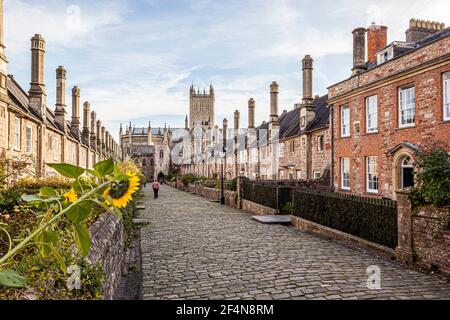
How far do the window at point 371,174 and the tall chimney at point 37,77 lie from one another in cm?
2420

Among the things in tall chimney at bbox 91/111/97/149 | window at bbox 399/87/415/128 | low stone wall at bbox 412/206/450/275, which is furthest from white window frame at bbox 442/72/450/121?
tall chimney at bbox 91/111/97/149

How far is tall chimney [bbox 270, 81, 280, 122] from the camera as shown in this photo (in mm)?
33438

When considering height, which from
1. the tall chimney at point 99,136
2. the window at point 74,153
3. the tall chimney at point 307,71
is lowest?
the window at point 74,153

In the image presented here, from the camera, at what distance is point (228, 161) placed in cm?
5331

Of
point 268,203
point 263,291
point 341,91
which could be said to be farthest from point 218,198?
point 263,291

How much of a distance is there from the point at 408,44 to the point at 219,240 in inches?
727

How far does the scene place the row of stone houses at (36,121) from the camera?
61.2 ft

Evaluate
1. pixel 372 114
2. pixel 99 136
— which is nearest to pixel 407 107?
pixel 372 114

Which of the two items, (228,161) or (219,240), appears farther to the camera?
(228,161)

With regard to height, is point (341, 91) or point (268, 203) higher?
point (341, 91)

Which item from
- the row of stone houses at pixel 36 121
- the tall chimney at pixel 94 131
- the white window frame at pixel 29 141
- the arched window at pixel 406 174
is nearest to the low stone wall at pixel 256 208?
the arched window at pixel 406 174

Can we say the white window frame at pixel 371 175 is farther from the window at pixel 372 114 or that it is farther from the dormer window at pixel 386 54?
the dormer window at pixel 386 54

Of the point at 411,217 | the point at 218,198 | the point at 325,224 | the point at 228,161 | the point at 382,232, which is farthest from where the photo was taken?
the point at 228,161
